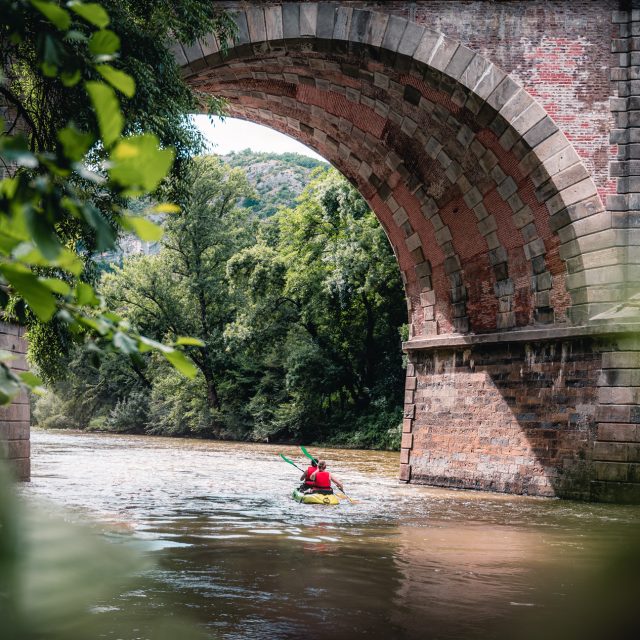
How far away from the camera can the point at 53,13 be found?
917 mm

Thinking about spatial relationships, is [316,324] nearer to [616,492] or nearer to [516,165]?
[516,165]

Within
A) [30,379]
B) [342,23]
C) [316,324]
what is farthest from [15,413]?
[316,324]

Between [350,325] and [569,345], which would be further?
[350,325]

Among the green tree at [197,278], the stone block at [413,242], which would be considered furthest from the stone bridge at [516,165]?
the green tree at [197,278]

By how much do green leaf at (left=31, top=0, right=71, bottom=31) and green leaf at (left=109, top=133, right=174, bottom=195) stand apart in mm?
143

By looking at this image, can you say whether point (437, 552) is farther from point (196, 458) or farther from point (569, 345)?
point (196, 458)

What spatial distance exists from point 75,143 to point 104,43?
105 millimetres

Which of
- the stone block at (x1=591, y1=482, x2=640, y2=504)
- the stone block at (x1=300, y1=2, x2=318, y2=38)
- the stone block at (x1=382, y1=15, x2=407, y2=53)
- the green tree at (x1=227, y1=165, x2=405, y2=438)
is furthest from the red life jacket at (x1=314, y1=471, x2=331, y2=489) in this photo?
the green tree at (x1=227, y1=165, x2=405, y2=438)

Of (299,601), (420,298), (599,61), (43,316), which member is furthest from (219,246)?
A: (43,316)

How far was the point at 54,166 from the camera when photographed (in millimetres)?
930

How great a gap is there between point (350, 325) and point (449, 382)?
20208 millimetres

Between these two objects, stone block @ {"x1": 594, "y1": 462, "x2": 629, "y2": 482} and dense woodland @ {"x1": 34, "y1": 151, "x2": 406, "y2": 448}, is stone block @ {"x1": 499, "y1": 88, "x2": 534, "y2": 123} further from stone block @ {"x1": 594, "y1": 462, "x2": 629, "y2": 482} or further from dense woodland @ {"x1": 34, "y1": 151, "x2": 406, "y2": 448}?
dense woodland @ {"x1": 34, "y1": 151, "x2": 406, "y2": 448}

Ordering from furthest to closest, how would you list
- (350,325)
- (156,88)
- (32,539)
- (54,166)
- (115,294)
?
(115,294)
(350,325)
(156,88)
(54,166)
(32,539)

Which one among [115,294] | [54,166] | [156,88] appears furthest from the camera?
[115,294]
